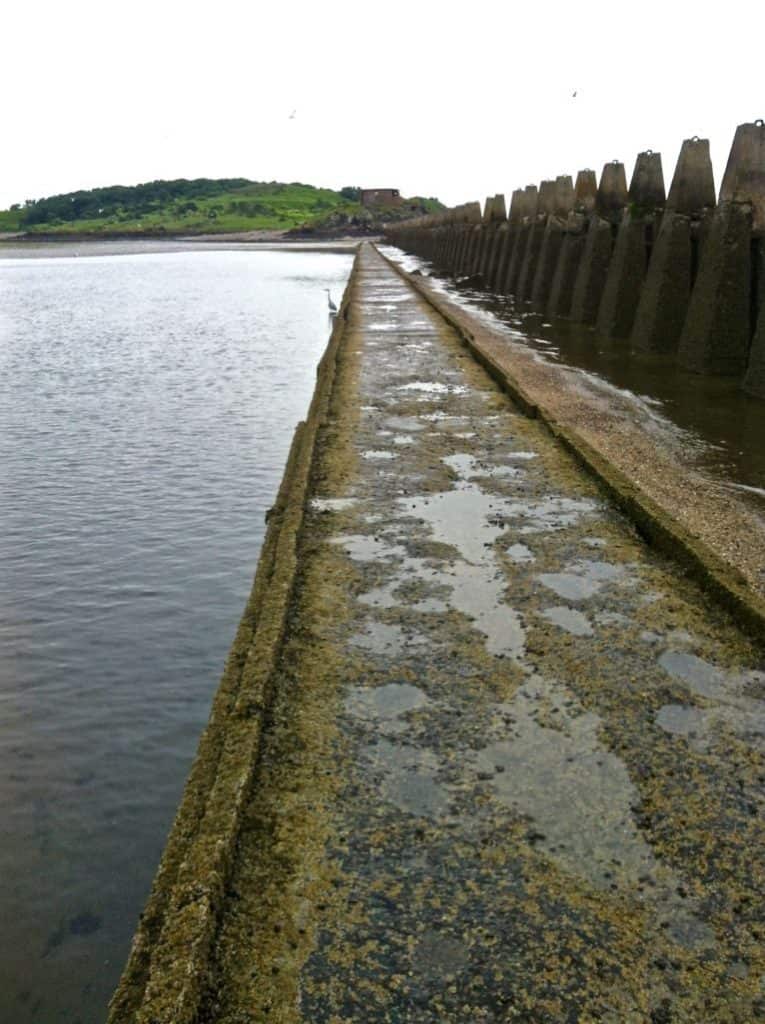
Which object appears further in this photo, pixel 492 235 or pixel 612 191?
pixel 492 235

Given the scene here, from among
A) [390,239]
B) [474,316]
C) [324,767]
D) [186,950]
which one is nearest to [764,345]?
[324,767]

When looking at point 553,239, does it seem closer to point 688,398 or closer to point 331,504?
point 688,398

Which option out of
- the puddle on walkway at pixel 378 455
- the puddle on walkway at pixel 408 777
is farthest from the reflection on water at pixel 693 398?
the puddle on walkway at pixel 408 777

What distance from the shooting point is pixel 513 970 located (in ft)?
9.83

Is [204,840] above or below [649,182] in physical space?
below

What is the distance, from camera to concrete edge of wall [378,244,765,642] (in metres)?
5.56

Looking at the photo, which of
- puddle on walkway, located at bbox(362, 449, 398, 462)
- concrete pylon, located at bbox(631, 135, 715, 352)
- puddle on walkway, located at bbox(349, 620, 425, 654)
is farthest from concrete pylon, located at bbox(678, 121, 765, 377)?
puddle on walkway, located at bbox(349, 620, 425, 654)

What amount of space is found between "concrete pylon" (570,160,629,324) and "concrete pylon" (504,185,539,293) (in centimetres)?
918

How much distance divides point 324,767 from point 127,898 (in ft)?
3.74

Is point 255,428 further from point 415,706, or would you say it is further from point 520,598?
point 415,706

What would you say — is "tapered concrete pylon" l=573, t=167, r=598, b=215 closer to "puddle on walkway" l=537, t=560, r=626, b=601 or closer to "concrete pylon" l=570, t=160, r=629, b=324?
"concrete pylon" l=570, t=160, r=629, b=324

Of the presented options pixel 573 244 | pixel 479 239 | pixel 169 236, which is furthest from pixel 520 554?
pixel 169 236

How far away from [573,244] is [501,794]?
967 inches

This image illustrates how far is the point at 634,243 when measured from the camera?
20281 mm
